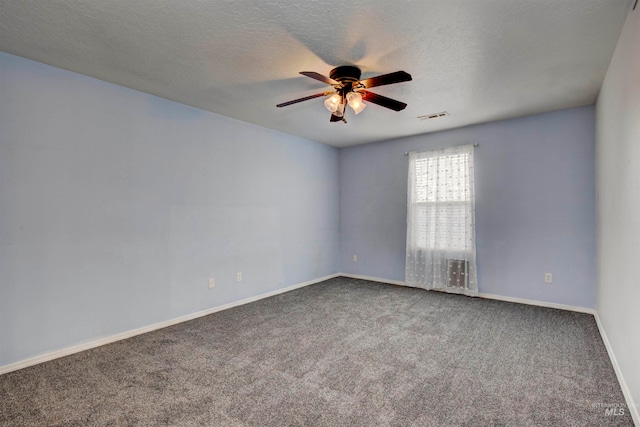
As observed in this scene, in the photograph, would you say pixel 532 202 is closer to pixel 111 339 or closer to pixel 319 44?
pixel 319 44

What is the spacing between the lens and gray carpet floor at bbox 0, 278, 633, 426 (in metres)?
1.85

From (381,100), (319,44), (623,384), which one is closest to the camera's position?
(623,384)

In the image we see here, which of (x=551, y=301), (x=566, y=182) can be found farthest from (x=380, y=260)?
(x=566, y=182)

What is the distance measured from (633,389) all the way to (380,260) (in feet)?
11.9

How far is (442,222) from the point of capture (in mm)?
4621

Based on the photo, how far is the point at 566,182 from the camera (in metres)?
3.74

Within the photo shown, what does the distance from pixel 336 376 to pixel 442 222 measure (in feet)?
10.0

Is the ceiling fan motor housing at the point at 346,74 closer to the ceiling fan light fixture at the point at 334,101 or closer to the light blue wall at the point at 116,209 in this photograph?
the ceiling fan light fixture at the point at 334,101

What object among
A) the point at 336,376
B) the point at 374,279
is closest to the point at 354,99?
the point at 336,376

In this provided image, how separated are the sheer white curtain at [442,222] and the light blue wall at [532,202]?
137 millimetres

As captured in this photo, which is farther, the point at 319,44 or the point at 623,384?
the point at 319,44

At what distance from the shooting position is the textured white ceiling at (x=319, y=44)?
1896 millimetres

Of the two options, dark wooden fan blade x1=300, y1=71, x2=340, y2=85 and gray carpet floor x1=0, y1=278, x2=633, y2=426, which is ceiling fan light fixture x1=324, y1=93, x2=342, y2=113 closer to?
dark wooden fan blade x1=300, y1=71, x2=340, y2=85

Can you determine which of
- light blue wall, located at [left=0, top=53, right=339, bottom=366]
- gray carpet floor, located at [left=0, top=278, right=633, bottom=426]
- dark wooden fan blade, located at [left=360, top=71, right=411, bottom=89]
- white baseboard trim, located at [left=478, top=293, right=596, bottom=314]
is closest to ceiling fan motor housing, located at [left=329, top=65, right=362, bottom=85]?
dark wooden fan blade, located at [left=360, top=71, right=411, bottom=89]
